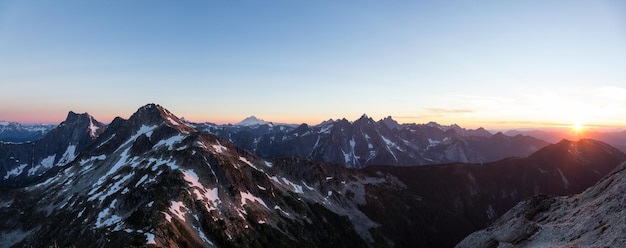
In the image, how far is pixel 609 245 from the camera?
4281 centimetres

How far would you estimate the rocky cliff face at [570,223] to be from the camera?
154 feet

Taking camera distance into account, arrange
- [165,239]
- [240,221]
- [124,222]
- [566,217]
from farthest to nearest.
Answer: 1. [240,221]
2. [124,222]
3. [165,239]
4. [566,217]

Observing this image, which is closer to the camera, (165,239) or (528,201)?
(528,201)

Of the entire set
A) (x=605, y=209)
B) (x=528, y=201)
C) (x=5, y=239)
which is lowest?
(x=5, y=239)

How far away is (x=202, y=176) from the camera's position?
625 ft

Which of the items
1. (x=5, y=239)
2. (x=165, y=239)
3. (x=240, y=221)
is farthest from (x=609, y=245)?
(x=5, y=239)

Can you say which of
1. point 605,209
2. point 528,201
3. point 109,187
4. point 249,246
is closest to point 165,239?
point 249,246

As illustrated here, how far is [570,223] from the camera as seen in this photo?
56031mm

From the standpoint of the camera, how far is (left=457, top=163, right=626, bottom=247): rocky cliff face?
46912 millimetres

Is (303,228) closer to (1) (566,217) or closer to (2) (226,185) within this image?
(2) (226,185)

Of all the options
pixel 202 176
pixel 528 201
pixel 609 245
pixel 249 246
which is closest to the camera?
pixel 609 245

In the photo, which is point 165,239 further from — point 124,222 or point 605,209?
point 605,209

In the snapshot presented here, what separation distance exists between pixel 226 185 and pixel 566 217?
15746 centimetres

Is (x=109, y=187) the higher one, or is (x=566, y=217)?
(x=566, y=217)
